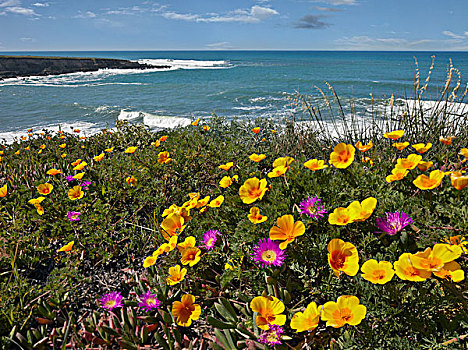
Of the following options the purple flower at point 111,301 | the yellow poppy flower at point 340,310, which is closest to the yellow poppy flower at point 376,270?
the yellow poppy flower at point 340,310

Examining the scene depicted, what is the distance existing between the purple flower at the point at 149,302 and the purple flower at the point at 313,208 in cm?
96

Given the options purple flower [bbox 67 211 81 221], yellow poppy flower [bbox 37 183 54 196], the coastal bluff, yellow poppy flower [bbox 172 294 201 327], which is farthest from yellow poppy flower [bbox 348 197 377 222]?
the coastal bluff

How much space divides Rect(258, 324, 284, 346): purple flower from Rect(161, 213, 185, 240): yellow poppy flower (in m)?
0.71

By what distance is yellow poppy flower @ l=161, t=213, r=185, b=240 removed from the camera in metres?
1.81

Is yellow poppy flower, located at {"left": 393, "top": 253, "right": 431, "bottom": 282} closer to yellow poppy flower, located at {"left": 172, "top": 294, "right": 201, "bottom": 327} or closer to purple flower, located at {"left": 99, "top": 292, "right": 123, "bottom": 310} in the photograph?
yellow poppy flower, located at {"left": 172, "top": 294, "right": 201, "bottom": 327}

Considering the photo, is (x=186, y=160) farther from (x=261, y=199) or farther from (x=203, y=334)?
(x=203, y=334)

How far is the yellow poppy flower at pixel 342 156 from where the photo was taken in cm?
177

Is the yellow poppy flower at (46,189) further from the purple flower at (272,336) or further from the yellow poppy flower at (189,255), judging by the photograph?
the purple flower at (272,336)

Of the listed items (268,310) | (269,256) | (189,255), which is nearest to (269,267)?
(269,256)

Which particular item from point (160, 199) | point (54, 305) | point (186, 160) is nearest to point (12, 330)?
point (54, 305)

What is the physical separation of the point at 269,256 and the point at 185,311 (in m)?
0.53

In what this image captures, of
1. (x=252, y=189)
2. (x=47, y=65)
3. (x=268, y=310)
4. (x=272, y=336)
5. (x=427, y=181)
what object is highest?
(x=47, y=65)

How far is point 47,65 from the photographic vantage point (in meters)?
41.6

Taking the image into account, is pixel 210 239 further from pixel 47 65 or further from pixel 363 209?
pixel 47 65
